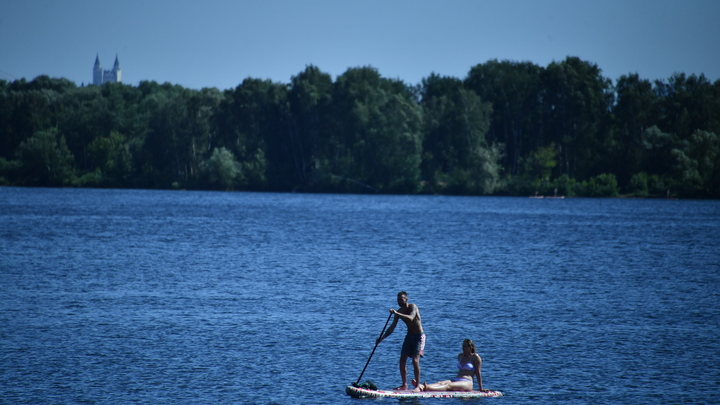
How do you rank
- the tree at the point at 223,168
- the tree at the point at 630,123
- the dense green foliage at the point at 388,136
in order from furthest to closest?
1. the tree at the point at 223,168
2. the dense green foliage at the point at 388,136
3. the tree at the point at 630,123

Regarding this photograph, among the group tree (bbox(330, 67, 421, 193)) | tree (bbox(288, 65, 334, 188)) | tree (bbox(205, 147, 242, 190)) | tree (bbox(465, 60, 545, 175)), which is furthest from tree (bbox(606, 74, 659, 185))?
A: tree (bbox(205, 147, 242, 190))

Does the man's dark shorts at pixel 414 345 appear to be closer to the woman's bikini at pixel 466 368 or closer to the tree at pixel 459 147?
the woman's bikini at pixel 466 368

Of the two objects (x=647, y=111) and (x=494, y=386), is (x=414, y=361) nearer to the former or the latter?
(x=494, y=386)

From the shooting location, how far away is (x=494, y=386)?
24.1m

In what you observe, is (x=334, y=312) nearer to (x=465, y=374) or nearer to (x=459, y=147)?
(x=465, y=374)

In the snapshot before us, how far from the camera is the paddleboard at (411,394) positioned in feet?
73.4

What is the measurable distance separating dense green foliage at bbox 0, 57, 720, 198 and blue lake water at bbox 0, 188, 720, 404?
5940cm

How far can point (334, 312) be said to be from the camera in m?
34.6

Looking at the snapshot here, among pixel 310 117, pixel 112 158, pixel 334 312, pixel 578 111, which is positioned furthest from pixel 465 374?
pixel 112 158

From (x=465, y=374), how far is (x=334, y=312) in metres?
12.0

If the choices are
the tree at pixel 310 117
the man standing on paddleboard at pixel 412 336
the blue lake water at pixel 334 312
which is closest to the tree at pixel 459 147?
the tree at pixel 310 117

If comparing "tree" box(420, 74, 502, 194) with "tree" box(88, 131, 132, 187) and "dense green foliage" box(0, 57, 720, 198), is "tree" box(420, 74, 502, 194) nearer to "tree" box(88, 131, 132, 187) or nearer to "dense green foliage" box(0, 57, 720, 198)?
"dense green foliage" box(0, 57, 720, 198)

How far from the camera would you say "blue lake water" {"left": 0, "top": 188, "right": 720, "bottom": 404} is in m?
24.0

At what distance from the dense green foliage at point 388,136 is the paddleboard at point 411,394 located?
367ft
